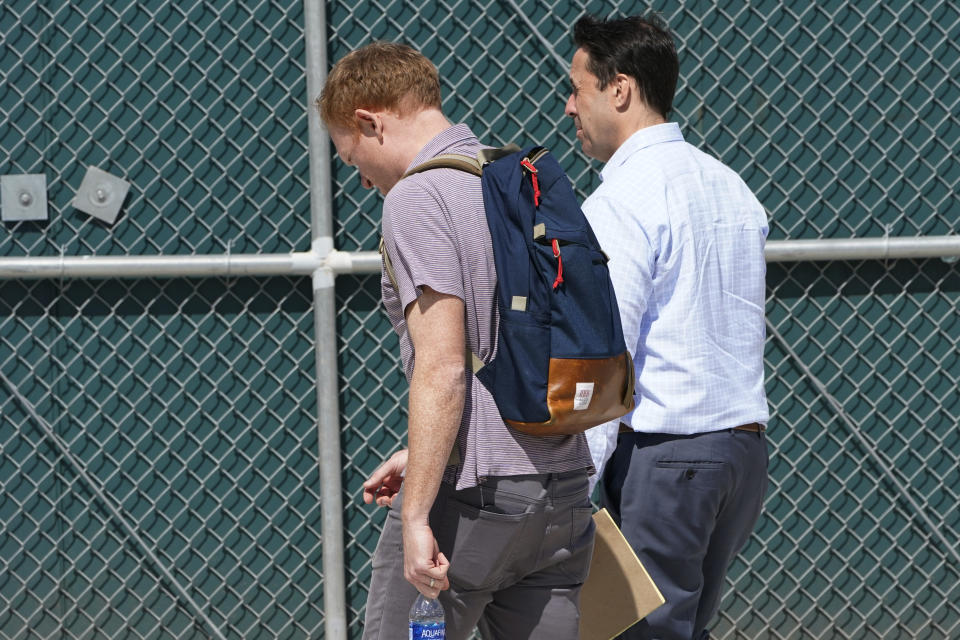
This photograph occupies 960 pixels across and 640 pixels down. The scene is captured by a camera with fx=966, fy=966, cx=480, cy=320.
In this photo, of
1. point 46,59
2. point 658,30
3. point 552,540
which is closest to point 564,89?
point 658,30

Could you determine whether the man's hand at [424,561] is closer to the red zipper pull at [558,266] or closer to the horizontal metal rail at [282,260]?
the red zipper pull at [558,266]

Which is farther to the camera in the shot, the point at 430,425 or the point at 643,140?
the point at 643,140

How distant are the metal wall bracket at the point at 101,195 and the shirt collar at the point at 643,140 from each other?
192cm

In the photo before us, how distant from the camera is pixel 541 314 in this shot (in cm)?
179

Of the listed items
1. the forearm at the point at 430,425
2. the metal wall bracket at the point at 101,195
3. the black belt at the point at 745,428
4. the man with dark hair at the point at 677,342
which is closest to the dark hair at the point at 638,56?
the man with dark hair at the point at 677,342

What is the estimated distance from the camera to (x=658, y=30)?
2.37 m

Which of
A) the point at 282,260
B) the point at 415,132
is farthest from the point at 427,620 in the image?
the point at 282,260

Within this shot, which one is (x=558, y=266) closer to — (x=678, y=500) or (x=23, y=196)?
(x=678, y=500)

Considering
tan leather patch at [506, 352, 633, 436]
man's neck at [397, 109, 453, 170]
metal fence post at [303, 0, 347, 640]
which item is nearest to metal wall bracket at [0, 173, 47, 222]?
metal fence post at [303, 0, 347, 640]

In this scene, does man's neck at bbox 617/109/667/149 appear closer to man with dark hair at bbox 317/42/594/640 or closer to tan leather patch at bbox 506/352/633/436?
man with dark hair at bbox 317/42/594/640

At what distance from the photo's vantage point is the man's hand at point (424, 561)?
172 centimetres

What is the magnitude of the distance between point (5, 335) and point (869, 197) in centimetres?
320

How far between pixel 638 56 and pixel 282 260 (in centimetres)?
154

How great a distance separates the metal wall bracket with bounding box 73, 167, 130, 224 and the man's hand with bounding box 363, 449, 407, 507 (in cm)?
175
